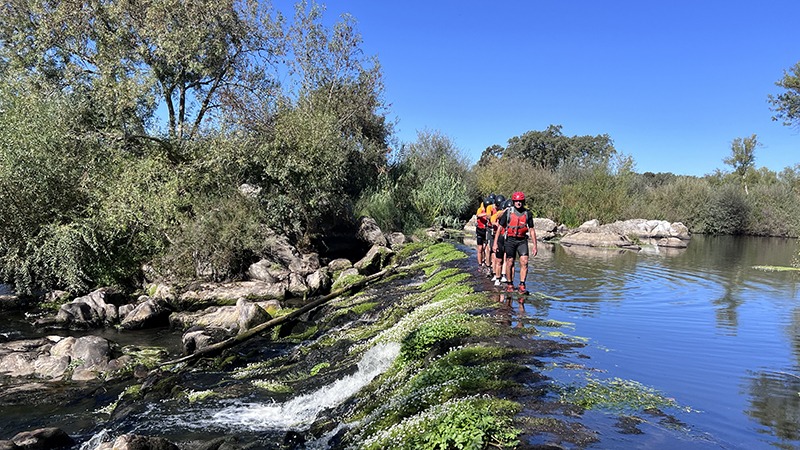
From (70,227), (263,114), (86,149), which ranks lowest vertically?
(70,227)

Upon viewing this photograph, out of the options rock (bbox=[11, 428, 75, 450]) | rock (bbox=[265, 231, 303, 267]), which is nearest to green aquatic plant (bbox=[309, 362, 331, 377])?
rock (bbox=[11, 428, 75, 450])

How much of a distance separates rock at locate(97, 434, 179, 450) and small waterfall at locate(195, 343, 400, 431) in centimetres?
161

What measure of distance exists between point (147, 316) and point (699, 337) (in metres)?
16.5

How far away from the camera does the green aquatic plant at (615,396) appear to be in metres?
6.55

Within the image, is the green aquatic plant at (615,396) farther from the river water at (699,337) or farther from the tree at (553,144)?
the tree at (553,144)

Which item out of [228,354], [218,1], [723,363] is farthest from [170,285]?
[723,363]

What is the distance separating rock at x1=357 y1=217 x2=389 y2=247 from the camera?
29900 mm

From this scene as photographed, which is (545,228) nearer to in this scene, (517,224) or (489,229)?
(489,229)

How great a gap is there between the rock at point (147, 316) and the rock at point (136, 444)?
10329 mm

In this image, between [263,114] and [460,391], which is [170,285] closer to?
[263,114]

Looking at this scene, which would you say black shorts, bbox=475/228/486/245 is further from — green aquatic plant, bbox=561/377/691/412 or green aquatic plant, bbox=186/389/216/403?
green aquatic plant, bbox=561/377/691/412

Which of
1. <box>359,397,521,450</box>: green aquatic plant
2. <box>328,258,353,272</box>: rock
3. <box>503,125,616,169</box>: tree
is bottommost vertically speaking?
<box>328,258,353,272</box>: rock

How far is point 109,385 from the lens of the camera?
1127 centimetres

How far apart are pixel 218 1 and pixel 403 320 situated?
2261 cm
